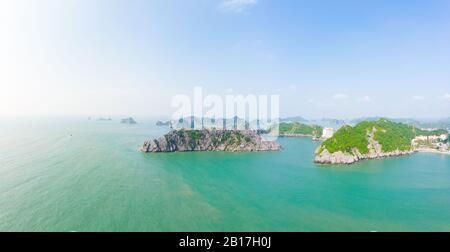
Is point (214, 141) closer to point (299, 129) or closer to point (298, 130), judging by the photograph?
point (298, 130)

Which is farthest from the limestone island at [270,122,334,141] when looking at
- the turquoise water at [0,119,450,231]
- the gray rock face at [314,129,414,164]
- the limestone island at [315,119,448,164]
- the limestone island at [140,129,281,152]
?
the turquoise water at [0,119,450,231]

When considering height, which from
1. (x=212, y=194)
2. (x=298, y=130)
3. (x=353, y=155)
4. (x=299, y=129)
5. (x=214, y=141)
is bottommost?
(x=212, y=194)

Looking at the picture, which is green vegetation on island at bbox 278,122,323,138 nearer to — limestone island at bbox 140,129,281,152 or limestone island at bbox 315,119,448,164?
limestone island at bbox 315,119,448,164

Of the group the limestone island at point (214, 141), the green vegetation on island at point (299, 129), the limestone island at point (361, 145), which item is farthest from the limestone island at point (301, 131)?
the limestone island at point (214, 141)

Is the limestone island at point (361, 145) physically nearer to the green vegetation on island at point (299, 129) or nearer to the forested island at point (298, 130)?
the forested island at point (298, 130)

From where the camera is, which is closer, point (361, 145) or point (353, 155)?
point (353, 155)

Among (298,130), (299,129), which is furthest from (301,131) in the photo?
(299,129)
